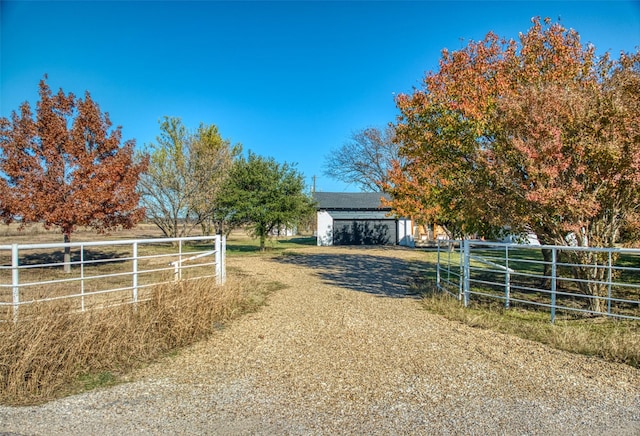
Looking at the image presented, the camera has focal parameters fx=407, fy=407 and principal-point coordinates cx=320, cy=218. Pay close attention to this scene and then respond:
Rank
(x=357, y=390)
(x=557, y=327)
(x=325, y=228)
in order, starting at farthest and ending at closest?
(x=325, y=228), (x=557, y=327), (x=357, y=390)

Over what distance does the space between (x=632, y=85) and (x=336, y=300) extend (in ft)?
23.6

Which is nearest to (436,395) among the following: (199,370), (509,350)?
(509,350)

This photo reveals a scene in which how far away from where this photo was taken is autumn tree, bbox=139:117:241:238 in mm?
25938

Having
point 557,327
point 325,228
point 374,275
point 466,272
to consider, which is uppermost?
point 325,228

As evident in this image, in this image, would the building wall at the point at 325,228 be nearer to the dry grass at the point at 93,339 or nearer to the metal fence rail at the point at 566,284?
the metal fence rail at the point at 566,284

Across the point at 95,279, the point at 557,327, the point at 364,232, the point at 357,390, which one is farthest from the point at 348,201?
the point at 357,390

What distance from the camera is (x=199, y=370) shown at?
4.63 metres

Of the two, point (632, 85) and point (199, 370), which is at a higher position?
point (632, 85)

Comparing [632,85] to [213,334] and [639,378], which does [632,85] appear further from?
[213,334]

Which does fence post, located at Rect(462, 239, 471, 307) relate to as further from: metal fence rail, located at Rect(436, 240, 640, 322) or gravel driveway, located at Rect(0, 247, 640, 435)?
gravel driveway, located at Rect(0, 247, 640, 435)

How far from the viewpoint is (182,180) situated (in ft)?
87.2

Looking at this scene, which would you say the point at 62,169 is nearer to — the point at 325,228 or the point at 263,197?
the point at 263,197

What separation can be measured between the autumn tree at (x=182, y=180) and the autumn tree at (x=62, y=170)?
10.6 meters

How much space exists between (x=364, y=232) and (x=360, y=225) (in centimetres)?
59
